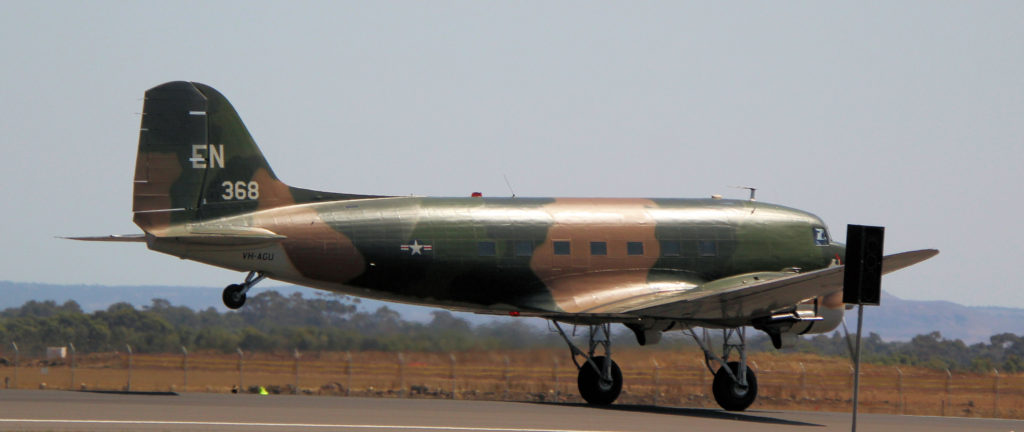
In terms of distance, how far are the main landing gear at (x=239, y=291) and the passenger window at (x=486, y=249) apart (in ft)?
17.4

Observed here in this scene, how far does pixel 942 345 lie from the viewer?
6750 centimetres

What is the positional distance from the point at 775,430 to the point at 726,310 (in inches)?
138

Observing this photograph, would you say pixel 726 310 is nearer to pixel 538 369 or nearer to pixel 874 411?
pixel 538 369

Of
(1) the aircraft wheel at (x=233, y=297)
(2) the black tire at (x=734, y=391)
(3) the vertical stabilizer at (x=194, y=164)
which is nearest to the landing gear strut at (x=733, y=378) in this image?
(2) the black tire at (x=734, y=391)

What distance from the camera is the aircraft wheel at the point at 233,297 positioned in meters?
27.9

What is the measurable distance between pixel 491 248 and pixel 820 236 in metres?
9.46

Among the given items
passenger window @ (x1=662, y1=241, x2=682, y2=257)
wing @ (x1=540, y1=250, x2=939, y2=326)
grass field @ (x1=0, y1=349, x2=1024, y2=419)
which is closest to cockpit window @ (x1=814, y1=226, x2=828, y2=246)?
wing @ (x1=540, y1=250, x2=939, y2=326)

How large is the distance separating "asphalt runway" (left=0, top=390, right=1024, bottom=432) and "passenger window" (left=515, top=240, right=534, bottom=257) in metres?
3.75

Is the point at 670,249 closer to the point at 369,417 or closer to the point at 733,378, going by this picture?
the point at 733,378

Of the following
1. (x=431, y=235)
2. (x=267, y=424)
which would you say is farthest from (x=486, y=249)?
(x=267, y=424)

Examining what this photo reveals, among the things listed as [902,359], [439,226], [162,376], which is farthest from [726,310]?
[902,359]

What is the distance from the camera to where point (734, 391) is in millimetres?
28906

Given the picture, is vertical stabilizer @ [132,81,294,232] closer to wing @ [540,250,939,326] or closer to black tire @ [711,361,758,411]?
wing @ [540,250,939,326]

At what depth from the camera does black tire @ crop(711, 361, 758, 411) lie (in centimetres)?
2891
